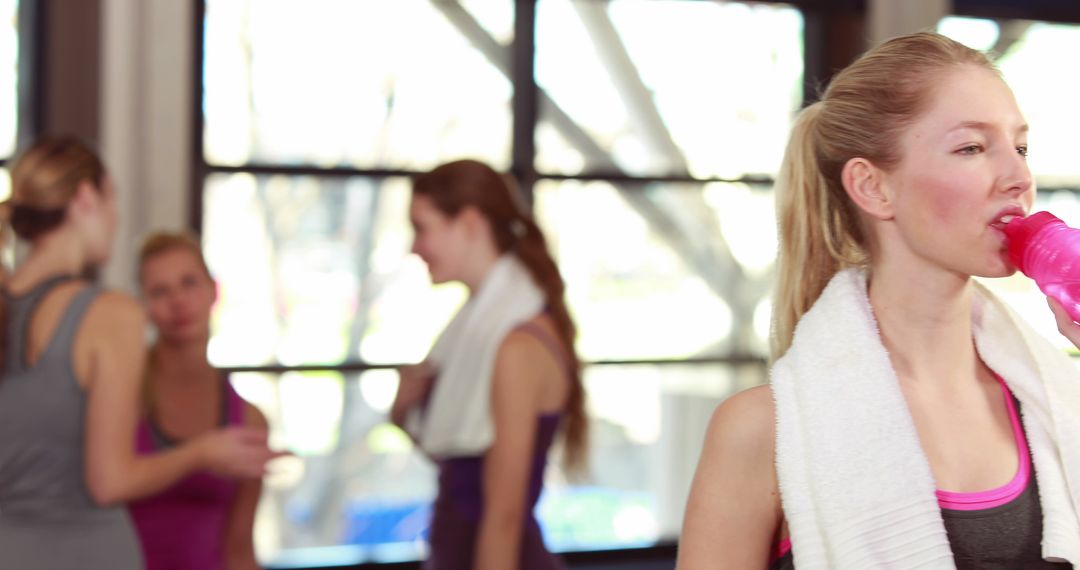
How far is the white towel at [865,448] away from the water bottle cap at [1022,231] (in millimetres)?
173

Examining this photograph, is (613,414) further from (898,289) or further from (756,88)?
(898,289)

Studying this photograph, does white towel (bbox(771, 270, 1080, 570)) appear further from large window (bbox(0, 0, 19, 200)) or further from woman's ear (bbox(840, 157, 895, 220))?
large window (bbox(0, 0, 19, 200))

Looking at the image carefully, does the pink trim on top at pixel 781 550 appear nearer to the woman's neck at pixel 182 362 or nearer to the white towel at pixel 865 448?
the white towel at pixel 865 448

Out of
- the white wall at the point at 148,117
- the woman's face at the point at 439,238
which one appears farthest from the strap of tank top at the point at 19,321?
the white wall at the point at 148,117

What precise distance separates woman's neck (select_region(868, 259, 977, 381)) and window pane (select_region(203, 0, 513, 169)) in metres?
2.09

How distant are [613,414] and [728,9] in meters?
1.19

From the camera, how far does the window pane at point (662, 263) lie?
3.36 m

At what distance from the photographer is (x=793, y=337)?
1266 mm

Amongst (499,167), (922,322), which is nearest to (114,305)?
(922,322)

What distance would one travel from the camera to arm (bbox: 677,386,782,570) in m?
1.13

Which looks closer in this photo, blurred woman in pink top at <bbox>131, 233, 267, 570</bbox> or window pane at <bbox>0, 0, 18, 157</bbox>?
blurred woman in pink top at <bbox>131, 233, 267, 570</bbox>

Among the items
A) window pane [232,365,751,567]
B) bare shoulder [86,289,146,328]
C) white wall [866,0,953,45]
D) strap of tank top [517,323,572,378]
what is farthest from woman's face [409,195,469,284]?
white wall [866,0,953,45]

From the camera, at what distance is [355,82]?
10.2 ft

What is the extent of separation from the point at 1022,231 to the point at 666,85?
7.88 ft
